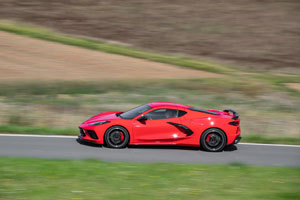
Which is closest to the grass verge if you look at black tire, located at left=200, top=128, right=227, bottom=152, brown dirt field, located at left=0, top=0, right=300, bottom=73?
black tire, located at left=200, top=128, right=227, bottom=152

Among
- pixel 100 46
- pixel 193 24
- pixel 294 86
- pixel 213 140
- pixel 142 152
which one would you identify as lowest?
pixel 142 152

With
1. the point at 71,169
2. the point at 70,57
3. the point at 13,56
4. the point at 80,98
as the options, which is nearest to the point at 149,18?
the point at 70,57

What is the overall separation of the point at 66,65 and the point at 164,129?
1234 cm

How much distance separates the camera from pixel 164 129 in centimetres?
1109

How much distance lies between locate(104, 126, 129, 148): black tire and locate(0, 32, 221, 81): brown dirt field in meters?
9.77

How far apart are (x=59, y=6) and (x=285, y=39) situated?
15679mm

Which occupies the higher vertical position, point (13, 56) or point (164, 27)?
point (164, 27)

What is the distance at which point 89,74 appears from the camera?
21141 mm

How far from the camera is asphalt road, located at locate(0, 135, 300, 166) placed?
33.1 feet

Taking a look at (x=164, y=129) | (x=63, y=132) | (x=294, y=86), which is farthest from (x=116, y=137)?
(x=294, y=86)

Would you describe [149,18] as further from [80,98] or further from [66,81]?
[80,98]

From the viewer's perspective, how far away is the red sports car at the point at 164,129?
11.0 m

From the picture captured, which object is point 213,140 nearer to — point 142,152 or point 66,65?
point 142,152

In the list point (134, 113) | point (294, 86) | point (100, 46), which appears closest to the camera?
point (134, 113)
